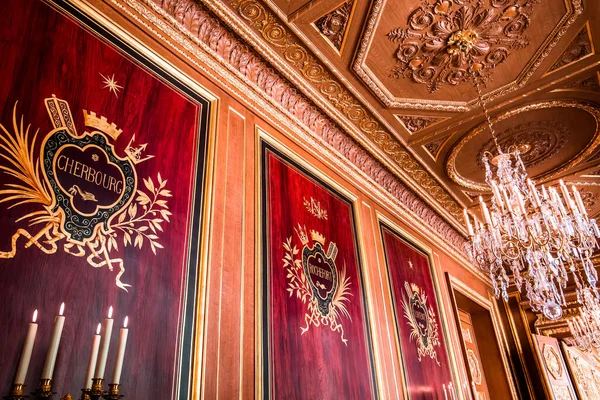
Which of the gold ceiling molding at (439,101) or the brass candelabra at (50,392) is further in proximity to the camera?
the gold ceiling molding at (439,101)

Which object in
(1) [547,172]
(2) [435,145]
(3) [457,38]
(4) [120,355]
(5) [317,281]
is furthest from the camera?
(1) [547,172]

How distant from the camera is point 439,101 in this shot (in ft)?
13.6

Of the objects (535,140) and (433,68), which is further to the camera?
(535,140)

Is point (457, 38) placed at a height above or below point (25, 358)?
above

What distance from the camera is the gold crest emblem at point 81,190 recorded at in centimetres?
161

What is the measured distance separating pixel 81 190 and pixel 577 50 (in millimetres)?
4091

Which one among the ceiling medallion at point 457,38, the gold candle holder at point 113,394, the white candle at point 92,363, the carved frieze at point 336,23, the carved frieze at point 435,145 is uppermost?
the ceiling medallion at point 457,38

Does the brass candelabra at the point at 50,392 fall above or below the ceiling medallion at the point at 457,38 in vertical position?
below

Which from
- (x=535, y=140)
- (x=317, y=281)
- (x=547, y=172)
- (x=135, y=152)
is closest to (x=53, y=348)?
(x=135, y=152)

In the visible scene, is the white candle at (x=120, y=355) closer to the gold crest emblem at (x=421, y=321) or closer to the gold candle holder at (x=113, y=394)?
the gold candle holder at (x=113, y=394)

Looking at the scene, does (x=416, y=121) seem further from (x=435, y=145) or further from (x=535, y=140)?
(x=535, y=140)

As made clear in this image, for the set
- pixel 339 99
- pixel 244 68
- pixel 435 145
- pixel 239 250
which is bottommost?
pixel 239 250

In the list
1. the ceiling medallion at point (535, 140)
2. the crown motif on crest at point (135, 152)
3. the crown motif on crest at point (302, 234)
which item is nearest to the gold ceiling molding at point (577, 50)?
the ceiling medallion at point (535, 140)

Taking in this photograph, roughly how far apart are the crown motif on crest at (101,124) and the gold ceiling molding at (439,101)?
2.12m
